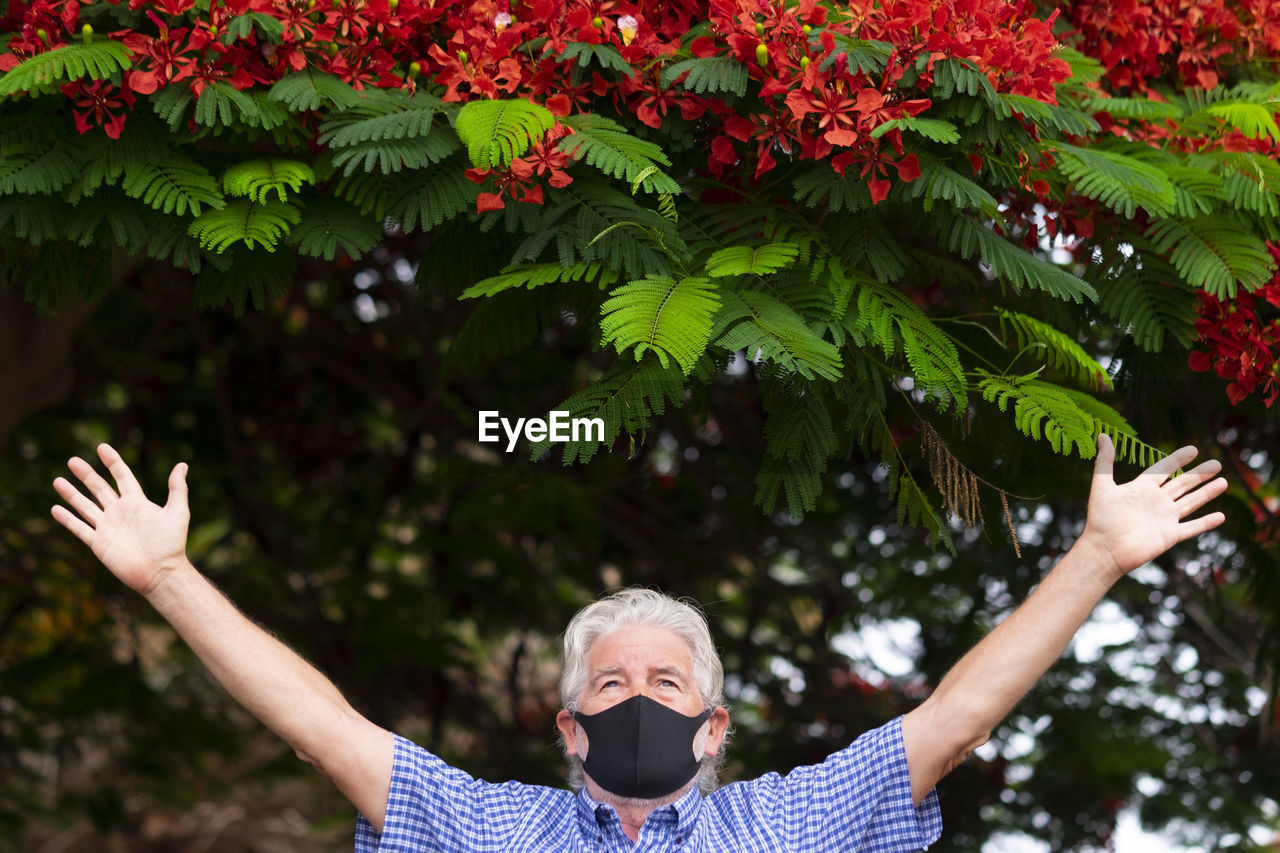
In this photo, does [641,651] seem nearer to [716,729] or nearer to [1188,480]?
[716,729]

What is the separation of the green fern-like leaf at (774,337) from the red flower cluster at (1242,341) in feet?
2.98

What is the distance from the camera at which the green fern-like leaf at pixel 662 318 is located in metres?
2.10

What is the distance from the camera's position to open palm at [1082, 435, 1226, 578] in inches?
83.0

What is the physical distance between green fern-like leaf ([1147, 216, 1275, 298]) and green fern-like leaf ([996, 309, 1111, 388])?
29cm

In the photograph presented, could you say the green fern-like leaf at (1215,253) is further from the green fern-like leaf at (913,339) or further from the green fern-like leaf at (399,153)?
the green fern-like leaf at (399,153)

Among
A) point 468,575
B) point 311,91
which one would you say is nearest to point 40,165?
point 311,91

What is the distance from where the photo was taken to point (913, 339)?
7.63ft

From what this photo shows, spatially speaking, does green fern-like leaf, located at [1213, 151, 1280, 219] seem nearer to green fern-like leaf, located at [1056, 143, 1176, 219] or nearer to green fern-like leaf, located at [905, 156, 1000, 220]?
green fern-like leaf, located at [1056, 143, 1176, 219]

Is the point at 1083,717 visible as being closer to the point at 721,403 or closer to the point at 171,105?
the point at 721,403

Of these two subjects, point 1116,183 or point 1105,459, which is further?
point 1116,183

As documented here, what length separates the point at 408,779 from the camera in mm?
2246

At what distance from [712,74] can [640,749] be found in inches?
47.5

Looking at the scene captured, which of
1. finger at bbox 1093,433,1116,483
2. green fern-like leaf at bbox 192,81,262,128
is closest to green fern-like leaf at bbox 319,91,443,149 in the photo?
green fern-like leaf at bbox 192,81,262,128

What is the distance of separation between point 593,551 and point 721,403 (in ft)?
4.41
